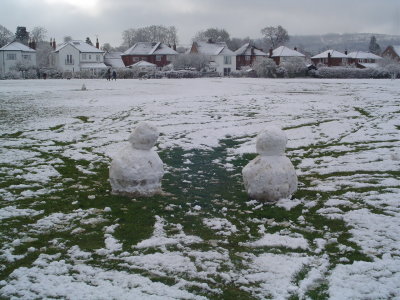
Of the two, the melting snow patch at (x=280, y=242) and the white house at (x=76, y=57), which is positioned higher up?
the white house at (x=76, y=57)

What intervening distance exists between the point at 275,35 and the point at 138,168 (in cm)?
13095

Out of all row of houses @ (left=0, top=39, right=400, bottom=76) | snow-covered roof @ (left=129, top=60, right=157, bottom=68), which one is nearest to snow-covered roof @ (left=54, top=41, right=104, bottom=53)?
row of houses @ (left=0, top=39, right=400, bottom=76)

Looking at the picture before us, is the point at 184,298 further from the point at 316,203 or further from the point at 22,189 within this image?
the point at 22,189

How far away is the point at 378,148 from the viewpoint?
13195 mm

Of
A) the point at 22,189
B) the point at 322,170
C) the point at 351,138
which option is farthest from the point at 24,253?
the point at 351,138

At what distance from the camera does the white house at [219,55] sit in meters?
91.7

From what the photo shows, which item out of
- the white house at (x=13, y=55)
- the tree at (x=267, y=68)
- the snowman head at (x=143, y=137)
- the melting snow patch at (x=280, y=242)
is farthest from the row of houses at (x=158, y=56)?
the melting snow patch at (x=280, y=242)

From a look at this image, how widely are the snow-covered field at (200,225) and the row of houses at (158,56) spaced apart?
7035 centimetres

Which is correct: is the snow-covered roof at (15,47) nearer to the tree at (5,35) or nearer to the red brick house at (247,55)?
the tree at (5,35)

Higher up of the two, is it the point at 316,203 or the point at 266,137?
the point at 266,137

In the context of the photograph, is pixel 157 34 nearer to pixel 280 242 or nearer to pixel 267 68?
pixel 267 68

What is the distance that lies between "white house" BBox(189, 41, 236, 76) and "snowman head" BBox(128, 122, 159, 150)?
275ft

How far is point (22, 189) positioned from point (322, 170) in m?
7.35

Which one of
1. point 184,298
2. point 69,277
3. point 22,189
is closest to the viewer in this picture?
point 184,298
